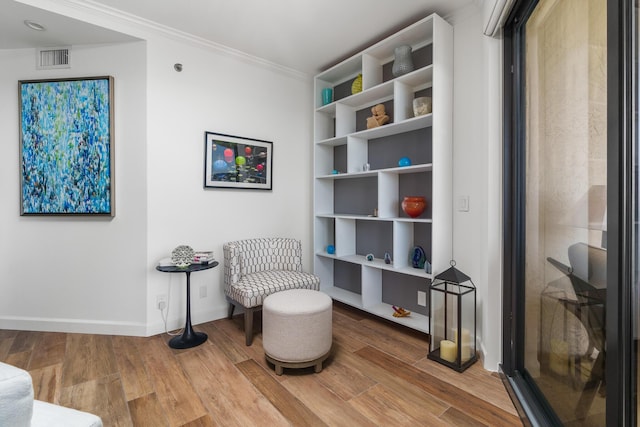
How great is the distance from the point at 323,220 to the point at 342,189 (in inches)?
16.1

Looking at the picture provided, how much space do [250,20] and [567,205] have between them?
8.23ft

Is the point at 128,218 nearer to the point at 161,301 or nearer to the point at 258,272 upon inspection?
the point at 161,301

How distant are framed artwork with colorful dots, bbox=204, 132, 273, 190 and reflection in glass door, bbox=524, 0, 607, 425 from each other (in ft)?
7.49

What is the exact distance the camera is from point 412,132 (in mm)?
2684

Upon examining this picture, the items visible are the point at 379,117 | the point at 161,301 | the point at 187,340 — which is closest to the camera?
the point at 187,340

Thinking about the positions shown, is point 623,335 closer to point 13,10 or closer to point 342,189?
point 342,189

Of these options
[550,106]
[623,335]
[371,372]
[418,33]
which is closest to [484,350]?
[371,372]

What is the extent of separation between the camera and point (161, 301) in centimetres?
259

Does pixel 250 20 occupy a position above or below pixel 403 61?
above

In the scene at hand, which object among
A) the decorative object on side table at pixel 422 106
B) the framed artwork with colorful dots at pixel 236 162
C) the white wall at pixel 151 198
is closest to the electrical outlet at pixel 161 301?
the white wall at pixel 151 198

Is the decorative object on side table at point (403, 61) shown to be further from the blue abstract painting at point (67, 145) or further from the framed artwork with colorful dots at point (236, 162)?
the blue abstract painting at point (67, 145)

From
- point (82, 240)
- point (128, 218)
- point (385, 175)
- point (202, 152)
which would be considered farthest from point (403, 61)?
point (82, 240)

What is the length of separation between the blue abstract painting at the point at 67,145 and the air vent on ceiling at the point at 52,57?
0.15 meters

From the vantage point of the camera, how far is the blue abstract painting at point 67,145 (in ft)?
8.26
